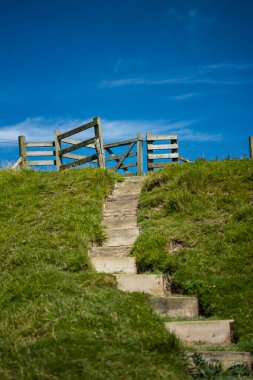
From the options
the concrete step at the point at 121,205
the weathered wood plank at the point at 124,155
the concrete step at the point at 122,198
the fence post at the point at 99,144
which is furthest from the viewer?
the weathered wood plank at the point at 124,155

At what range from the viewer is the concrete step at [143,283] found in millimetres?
8617

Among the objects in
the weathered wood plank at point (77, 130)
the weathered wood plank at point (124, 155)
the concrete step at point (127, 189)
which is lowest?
the concrete step at point (127, 189)

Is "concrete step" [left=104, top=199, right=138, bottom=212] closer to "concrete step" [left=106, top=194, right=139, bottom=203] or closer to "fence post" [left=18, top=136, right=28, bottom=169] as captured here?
"concrete step" [left=106, top=194, right=139, bottom=203]

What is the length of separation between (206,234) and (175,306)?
303 centimetres

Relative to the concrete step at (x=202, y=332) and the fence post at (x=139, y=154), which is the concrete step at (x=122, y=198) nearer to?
the fence post at (x=139, y=154)

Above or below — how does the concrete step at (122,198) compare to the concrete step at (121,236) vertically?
above

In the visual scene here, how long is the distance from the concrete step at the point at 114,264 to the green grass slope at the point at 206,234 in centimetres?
23

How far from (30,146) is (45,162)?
1028 mm

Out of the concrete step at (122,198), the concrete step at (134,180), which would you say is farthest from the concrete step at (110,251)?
the concrete step at (134,180)

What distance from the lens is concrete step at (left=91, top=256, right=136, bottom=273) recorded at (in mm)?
9852

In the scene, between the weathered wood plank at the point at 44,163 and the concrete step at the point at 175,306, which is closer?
the concrete step at the point at 175,306

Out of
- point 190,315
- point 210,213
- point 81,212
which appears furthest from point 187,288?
point 81,212

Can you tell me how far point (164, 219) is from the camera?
38.5 feet

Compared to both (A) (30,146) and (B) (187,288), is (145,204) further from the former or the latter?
Answer: (A) (30,146)
